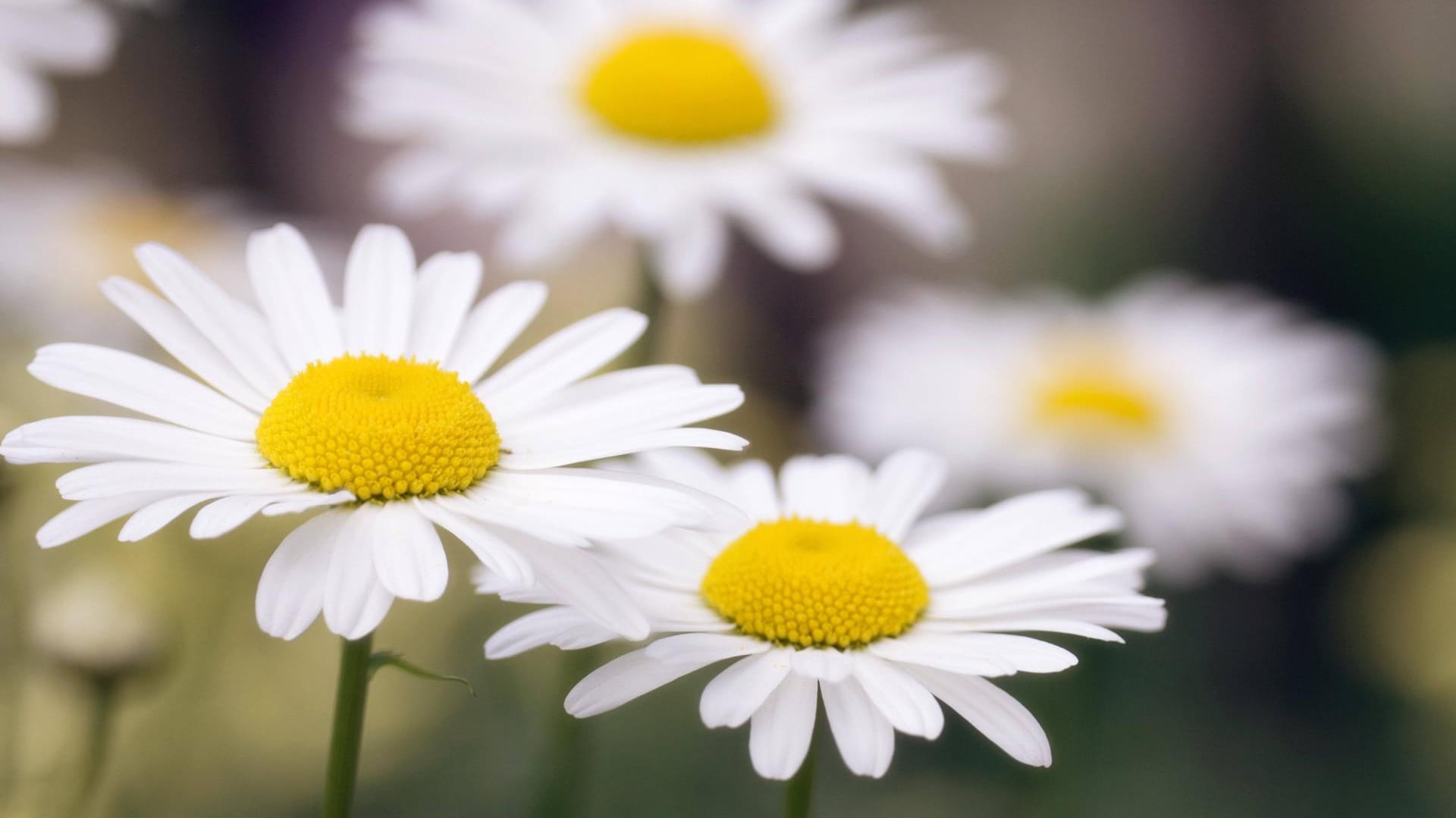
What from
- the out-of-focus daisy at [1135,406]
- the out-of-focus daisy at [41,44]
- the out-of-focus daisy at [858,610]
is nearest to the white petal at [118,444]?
the out-of-focus daisy at [858,610]

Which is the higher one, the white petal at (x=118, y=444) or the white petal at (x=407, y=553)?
the white petal at (x=118, y=444)

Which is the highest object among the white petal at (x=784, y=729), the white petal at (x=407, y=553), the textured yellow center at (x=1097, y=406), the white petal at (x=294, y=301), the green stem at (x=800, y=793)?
the textured yellow center at (x=1097, y=406)

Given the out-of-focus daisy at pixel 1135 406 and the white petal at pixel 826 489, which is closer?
the white petal at pixel 826 489

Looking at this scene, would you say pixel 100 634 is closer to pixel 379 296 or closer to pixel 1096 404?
pixel 379 296

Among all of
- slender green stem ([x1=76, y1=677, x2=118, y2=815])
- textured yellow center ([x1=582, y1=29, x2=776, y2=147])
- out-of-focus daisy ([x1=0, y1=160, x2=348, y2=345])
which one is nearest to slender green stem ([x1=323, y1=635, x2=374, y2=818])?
slender green stem ([x1=76, y1=677, x2=118, y2=815])

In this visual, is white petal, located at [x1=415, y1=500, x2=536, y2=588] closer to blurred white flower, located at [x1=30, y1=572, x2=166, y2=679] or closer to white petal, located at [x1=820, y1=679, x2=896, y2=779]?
white petal, located at [x1=820, y1=679, x2=896, y2=779]

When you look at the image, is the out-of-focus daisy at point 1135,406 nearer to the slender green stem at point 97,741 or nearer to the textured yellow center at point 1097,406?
the textured yellow center at point 1097,406
